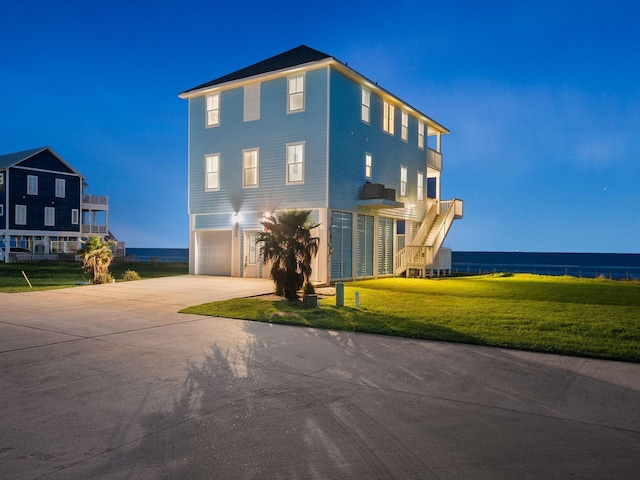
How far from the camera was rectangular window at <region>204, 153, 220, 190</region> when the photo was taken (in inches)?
914

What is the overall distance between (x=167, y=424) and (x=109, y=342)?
173 inches

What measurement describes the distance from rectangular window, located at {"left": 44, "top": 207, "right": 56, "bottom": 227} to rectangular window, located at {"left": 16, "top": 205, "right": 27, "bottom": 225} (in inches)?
73.9

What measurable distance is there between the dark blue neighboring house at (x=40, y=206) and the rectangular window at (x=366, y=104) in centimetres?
3525

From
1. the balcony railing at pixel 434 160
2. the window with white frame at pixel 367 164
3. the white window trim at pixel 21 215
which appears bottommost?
the white window trim at pixel 21 215

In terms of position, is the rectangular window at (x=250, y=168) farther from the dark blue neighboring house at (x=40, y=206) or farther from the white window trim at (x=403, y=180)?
the dark blue neighboring house at (x=40, y=206)

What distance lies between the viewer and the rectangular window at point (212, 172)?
23203mm

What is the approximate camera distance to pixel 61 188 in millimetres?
48062

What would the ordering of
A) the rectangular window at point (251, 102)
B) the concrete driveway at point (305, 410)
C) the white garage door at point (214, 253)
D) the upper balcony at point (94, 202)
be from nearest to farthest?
the concrete driveway at point (305, 410), the rectangular window at point (251, 102), the white garage door at point (214, 253), the upper balcony at point (94, 202)

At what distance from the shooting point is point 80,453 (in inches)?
156

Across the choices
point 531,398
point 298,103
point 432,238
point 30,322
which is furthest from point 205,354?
point 432,238

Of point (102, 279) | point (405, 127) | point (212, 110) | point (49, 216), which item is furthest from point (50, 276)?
point (49, 216)

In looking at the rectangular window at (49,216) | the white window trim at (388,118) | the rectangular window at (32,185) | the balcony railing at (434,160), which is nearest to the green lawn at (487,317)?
the white window trim at (388,118)

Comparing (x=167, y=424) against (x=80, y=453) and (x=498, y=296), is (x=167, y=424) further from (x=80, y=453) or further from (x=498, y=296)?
(x=498, y=296)

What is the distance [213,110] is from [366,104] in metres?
7.52
